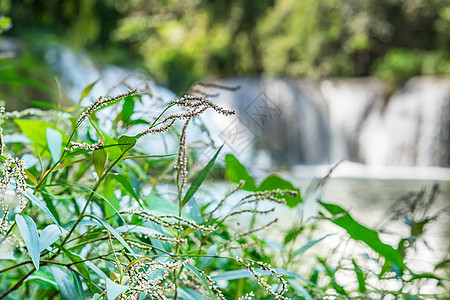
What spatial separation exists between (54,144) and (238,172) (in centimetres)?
17

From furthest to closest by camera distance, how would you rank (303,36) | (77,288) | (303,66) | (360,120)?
1. (303,36)
2. (303,66)
3. (360,120)
4. (77,288)

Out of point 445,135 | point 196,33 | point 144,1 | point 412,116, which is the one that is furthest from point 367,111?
point 144,1

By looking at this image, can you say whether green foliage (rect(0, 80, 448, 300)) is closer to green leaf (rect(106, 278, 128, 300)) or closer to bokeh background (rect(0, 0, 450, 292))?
green leaf (rect(106, 278, 128, 300))

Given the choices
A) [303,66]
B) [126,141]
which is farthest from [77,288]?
[303,66]

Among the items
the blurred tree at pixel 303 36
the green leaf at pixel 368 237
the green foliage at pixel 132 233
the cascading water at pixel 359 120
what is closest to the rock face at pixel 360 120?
the cascading water at pixel 359 120

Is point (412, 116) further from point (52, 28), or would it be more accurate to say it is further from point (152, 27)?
point (152, 27)

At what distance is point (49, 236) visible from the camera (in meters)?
0.32

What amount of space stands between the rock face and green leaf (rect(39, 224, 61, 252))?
799cm

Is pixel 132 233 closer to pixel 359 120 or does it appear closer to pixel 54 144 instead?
pixel 54 144

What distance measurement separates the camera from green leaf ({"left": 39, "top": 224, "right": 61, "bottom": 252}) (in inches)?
12.2

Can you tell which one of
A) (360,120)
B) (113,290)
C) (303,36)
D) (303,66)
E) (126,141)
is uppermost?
(303,36)

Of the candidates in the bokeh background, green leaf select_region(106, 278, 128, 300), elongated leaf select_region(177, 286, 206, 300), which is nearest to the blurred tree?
the bokeh background

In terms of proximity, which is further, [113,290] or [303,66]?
[303,66]

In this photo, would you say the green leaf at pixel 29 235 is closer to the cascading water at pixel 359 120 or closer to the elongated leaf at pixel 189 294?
the elongated leaf at pixel 189 294
